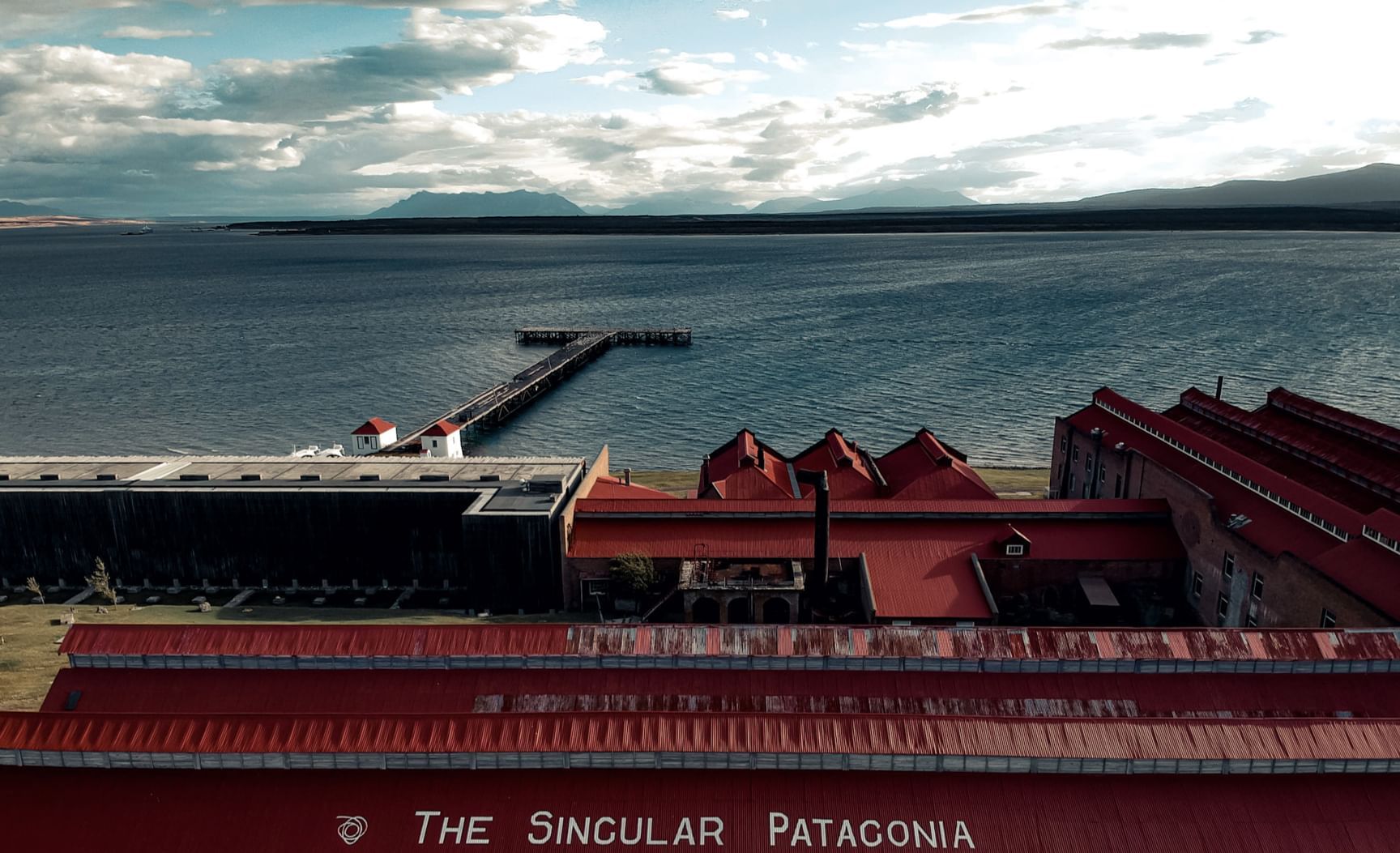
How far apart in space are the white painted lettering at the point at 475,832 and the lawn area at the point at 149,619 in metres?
21.8

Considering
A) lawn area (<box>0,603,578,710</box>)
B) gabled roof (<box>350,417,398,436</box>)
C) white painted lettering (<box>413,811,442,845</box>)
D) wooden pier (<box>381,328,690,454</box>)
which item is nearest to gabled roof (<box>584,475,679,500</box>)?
lawn area (<box>0,603,578,710</box>)

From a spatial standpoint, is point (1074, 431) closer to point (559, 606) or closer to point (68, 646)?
point (559, 606)

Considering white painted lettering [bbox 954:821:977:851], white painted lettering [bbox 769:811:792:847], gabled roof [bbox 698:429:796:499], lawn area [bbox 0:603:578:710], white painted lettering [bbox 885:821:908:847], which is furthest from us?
gabled roof [bbox 698:429:796:499]

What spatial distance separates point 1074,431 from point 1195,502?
57.7 feet

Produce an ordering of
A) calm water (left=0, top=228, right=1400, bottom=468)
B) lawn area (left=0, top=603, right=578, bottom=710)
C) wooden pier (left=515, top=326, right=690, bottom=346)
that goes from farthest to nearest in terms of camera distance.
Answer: wooden pier (left=515, top=326, right=690, bottom=346) → calm water (left=0, top=228, right=1400, bottom=468) → lawn area (left=0, top=603, right=578, bottom=710)

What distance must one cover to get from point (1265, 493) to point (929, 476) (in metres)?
20.4

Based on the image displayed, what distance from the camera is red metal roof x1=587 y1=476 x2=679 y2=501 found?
5894 cm

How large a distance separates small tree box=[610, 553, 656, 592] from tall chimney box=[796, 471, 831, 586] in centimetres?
977

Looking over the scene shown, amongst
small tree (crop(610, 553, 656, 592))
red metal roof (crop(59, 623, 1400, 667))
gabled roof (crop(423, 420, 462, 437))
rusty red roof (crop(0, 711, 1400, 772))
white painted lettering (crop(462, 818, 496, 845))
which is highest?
red metal roof (crop(59, 623, 1400, 667))

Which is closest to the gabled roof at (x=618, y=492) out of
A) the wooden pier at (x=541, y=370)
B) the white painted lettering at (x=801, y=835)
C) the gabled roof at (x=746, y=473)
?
the gabled roof at (x=746, y=473)

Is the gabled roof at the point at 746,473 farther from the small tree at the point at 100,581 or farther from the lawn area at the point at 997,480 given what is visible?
the small tree at the point at 100,581

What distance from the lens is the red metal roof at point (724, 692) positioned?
3048 centimetres

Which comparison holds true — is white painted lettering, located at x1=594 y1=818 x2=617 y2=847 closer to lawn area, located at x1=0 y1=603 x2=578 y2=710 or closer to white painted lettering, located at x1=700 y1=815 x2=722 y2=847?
white painted lettering, located at x1=700 y1=815 x2=722 y2=847

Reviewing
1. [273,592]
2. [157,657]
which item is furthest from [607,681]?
[273,592]
